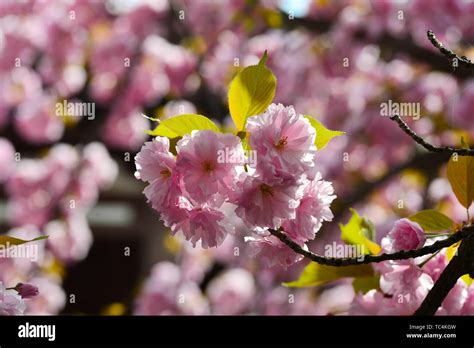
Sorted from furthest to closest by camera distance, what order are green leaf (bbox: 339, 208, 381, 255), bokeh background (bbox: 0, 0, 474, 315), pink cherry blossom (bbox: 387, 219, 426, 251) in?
bokeh background (bbox: 0, 0, 474, 315)
green leaf (bbox: 339, 208, 381, 255)
pink cherry blossom (bbox: 387, 219, 426, 251)

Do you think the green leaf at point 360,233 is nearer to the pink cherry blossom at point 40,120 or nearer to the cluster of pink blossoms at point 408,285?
the cluster of pink blossoms at point 408,285

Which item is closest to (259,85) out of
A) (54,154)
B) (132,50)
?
(54,154)

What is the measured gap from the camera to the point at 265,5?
10.0 feet

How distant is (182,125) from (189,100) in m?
3.20

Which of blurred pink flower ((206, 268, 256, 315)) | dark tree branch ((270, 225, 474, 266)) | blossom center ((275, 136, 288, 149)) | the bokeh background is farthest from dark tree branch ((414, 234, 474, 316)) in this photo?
blurred pink flower ((206, 268, 256, 315))

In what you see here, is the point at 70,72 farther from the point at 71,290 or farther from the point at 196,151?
the point at 196,151

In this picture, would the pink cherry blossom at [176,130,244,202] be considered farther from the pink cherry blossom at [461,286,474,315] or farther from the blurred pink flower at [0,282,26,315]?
the pink cherry blossom at [461,286,474,315]

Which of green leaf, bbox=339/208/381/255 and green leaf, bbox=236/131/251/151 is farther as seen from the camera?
green leaf, bbox=339/208/381/255

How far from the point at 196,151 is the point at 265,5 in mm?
2485

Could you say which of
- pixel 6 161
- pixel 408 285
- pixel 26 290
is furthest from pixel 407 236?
pixel 6 161

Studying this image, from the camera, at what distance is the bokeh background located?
138 inches

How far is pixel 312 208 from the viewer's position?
749 mm

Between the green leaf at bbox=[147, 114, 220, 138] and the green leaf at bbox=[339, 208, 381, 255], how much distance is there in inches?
11.8

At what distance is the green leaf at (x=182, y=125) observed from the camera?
72cm
